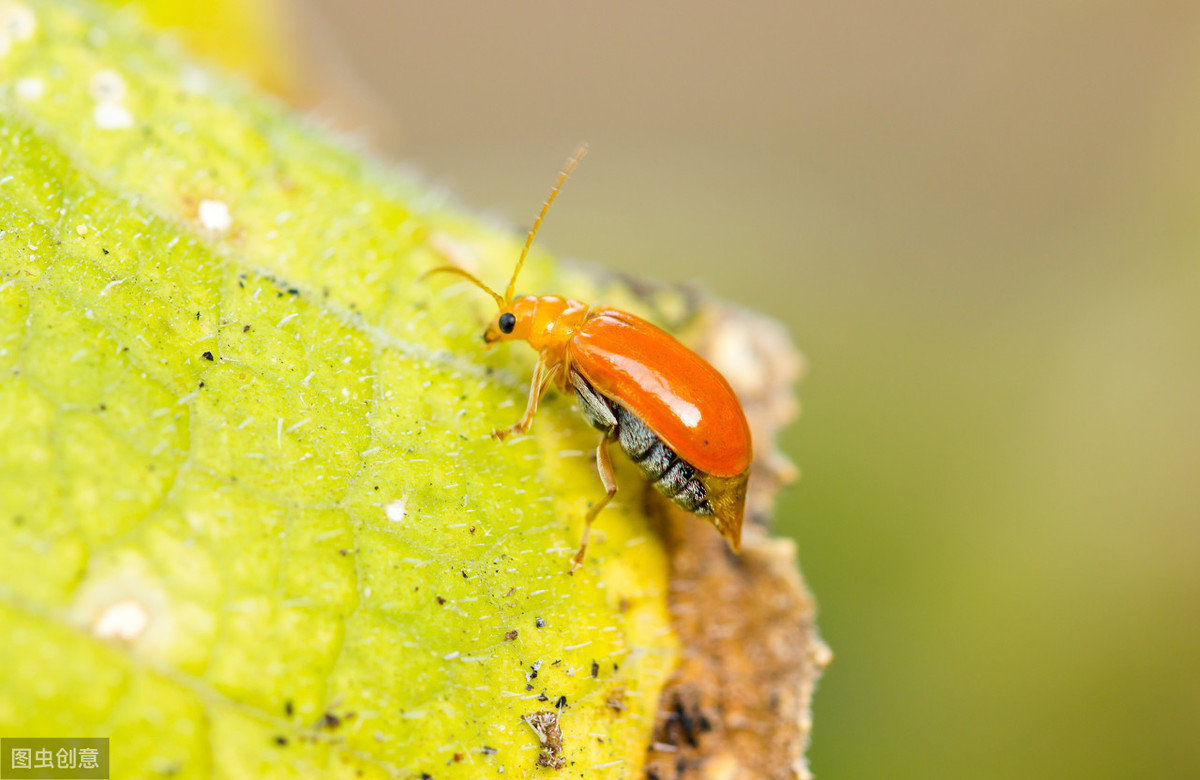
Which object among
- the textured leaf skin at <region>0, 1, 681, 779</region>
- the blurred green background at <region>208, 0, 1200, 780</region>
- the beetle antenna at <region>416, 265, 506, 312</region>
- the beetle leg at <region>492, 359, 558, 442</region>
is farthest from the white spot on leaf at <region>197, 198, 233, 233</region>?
the blurred green background at <region>208, 0, 1200, 780</region>

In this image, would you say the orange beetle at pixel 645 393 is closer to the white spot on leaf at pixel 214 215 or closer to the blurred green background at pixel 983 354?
the white spot on leaf at pixel 214 215

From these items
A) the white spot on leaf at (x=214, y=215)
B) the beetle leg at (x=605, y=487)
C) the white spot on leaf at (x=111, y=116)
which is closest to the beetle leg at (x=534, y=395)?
the beetle leg at (x=605, y=487)

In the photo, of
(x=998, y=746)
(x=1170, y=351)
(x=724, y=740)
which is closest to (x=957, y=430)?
(x=1170, y=351)

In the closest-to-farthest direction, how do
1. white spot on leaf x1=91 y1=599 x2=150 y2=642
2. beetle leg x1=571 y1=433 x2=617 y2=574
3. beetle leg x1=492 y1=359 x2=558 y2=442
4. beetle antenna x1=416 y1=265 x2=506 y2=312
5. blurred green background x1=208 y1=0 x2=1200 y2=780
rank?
white spot on leaf x1=91 y1=599 x2=150 y2=642 < beetle leg x1=571 y1=433 x2=617 y2=574 < beetle leg x1=492 y1=359 x2=558 y2=442 < beetle antenna x1=416 y1=265 x2=506 y2=312 < blurred green background x1=208 y1=0 x2=1200 y2=780

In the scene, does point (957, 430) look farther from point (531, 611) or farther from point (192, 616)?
point (192, 616)

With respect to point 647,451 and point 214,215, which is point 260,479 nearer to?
point 214,215

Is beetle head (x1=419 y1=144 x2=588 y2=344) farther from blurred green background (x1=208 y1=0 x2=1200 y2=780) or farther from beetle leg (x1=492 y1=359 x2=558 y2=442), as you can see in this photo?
blurred green background (x1=208 y1=0 x2=1200 y2=780)
